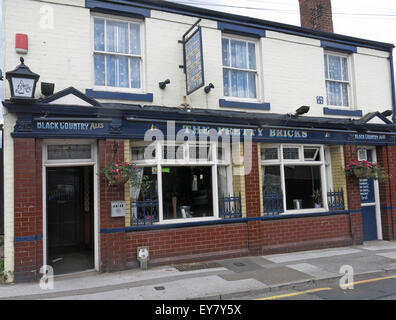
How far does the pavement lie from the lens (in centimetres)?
605

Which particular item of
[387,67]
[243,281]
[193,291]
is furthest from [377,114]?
[193,291]

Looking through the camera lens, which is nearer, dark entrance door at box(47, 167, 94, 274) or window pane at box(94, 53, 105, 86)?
window pane at box(94, 53, 105, 86)

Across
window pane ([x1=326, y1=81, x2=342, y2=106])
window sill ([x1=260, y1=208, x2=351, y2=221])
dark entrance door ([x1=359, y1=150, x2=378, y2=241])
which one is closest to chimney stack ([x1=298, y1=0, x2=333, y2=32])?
window pane ([x1=326, y1=81, x2=342, y2=106])

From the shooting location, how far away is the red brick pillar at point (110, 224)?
24.9ft

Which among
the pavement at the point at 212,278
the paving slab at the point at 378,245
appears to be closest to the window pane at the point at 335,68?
the paving slab at the point at 378,245

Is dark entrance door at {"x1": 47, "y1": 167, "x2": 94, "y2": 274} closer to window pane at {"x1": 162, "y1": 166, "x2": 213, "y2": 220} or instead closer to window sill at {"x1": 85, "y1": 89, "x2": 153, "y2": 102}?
window pane at {"x1": 162, "y1": 166, "x2": 213, "y2": 220}

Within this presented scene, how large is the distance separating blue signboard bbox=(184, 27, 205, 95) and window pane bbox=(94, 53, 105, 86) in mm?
2096

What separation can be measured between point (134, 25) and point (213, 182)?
15.3ft

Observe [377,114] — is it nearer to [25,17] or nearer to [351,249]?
[351,249]

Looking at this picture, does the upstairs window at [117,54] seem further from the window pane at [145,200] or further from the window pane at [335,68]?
the window pane at [335,68]

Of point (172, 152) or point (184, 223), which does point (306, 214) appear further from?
point (172, 152)

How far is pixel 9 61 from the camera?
7199 millimetres

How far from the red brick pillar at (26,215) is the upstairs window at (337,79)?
357 inches

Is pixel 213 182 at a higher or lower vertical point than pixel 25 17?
lower
